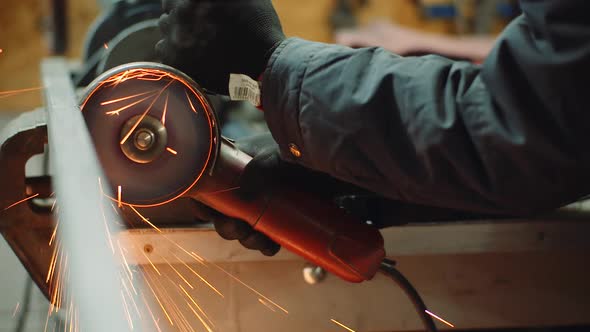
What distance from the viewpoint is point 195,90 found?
0.82 m

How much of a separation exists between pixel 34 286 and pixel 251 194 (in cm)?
41

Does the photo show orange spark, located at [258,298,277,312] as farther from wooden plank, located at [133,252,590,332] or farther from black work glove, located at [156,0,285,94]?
black work glove, located at [156,0,285,94]

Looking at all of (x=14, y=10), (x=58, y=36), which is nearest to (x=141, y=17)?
(x=58, y=36)

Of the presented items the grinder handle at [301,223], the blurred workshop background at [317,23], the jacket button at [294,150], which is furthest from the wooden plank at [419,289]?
the blurred workshop background at [317,23]

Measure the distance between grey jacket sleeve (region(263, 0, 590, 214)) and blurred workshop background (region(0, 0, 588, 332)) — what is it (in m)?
0.32

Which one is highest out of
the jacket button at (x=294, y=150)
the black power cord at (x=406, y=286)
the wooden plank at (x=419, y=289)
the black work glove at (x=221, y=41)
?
the black work glove at (x=221, y=41)

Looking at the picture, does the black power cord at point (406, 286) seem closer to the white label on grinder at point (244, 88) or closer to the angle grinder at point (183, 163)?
the angle grinder at point (183, 163)

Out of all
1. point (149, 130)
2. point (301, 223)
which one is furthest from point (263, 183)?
point (149, 130)

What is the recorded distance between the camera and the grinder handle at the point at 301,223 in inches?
35.7

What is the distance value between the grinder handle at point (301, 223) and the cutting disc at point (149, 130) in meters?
0.06

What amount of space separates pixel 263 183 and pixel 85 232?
0.42 metres

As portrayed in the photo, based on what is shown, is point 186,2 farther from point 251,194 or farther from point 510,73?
point 510,73

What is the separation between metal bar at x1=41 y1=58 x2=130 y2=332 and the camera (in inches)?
18.7

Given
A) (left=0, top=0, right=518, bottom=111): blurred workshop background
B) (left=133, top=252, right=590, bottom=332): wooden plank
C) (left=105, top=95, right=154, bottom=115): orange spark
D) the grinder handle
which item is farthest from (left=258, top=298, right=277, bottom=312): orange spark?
(left=0, top=0, right=518, bottom=111): blurred workshop background
